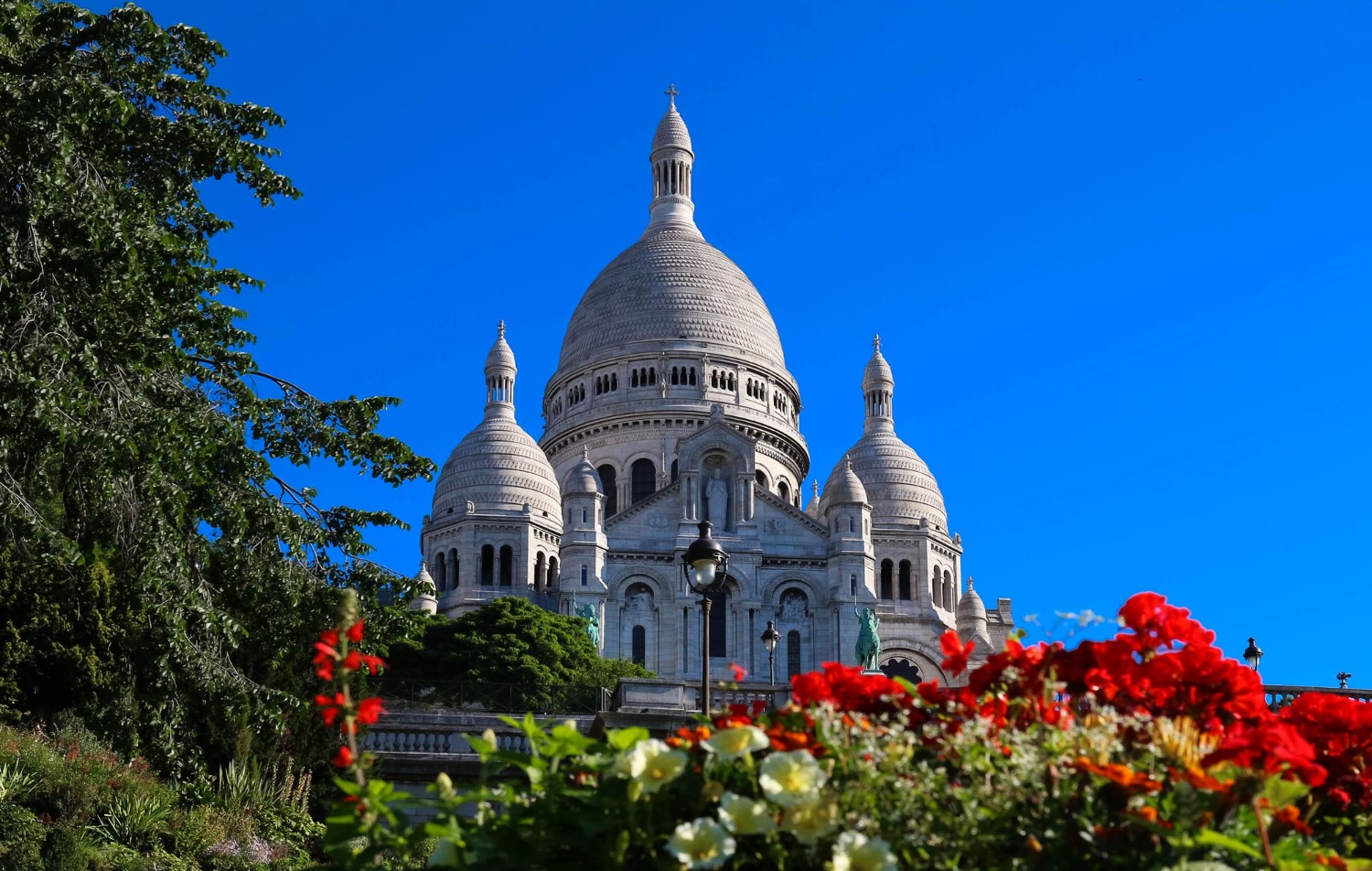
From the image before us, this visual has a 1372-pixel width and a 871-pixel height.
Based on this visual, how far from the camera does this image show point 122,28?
22.5 m

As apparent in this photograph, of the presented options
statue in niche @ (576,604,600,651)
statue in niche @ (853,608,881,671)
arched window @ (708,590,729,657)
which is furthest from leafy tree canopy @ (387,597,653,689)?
statue in niche @ (853,608,881,671)

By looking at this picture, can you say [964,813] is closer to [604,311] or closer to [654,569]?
[654,569]

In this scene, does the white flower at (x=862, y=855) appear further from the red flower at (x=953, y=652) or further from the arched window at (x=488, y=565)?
the arched window at (x=488, y=565)

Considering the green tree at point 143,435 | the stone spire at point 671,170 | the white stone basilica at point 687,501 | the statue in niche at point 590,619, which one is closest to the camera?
the green tree at point 143,435

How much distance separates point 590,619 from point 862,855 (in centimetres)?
6910

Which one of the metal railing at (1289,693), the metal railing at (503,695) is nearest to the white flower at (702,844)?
the metal railing at (1289,693)

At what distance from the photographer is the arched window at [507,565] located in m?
81.6

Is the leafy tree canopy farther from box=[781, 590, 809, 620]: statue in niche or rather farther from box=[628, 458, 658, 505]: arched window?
box=[628, 458, 658, 505]: arched window

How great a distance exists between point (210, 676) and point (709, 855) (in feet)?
51.4

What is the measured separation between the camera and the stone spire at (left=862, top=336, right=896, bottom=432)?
9525 cm

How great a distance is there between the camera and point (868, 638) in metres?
75.0

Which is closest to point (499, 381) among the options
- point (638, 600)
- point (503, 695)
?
point (638, 600)

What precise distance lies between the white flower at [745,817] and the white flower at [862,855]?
29cm

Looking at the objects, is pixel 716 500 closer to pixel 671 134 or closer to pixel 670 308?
pixel 670 308
